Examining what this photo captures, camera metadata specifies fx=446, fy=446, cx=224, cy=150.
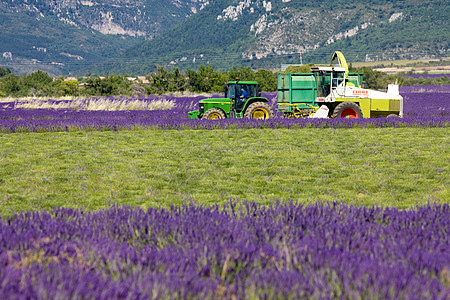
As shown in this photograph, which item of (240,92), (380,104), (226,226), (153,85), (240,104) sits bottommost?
(226,226)

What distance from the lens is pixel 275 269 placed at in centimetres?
302

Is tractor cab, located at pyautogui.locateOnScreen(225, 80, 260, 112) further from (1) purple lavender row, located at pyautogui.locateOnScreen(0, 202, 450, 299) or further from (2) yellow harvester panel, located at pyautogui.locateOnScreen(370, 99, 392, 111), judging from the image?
(1) purple lavender row, located at pyautogui.locateOnScreen(0, 202, 450, 299)

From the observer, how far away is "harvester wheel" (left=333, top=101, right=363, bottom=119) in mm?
17359

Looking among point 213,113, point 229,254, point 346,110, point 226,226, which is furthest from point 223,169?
point 346,110

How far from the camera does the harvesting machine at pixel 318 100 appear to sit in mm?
17766

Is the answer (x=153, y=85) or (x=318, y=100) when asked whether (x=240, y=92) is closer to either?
(x=318, y=100)

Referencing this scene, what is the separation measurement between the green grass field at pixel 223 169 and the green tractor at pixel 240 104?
3699mm

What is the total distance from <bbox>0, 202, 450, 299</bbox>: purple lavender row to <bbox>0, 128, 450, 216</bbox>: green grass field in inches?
83.1

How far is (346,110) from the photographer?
17797 mm

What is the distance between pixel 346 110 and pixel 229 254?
15.7m

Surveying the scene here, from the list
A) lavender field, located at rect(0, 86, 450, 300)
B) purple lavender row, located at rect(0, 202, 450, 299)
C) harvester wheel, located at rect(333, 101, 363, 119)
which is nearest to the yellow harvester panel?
harvester wheel, located at rect(333, 101, 363, 119)

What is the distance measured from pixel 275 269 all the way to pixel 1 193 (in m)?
5.80

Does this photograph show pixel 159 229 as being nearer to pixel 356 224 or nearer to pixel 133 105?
pixel 356 224

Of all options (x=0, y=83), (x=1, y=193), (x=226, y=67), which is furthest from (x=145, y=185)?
(x=226, y=67)
